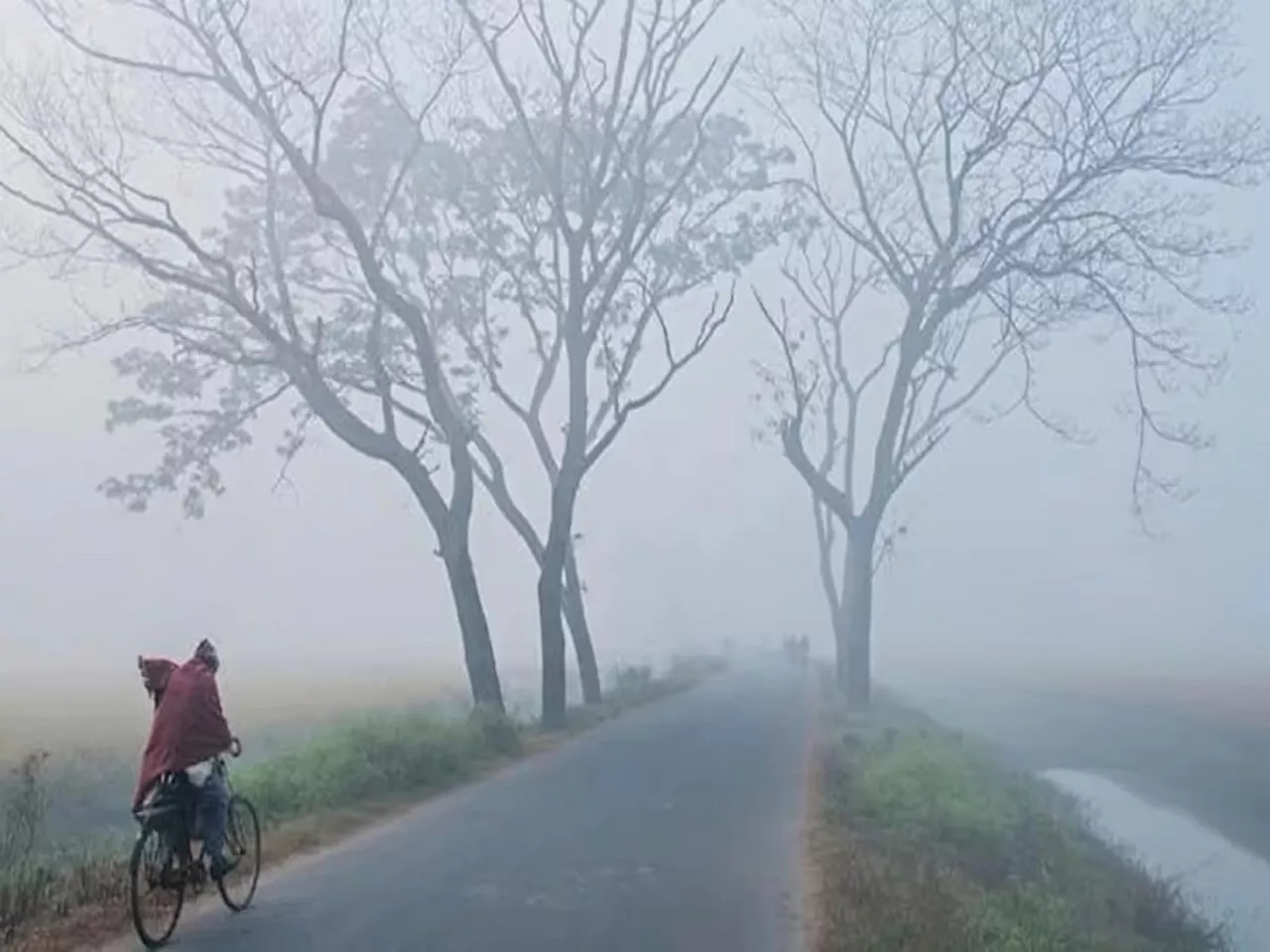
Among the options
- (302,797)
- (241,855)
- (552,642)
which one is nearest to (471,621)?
(552,642)

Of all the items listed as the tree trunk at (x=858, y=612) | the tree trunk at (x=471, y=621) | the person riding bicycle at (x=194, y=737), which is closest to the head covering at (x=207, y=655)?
the person riding bicycle at (x=194, y=737)

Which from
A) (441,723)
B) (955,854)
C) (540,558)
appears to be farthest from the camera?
(540,558)

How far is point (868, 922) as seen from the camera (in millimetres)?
11227

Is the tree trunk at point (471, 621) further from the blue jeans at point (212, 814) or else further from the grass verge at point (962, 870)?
the blue jeans at point (212, 814)

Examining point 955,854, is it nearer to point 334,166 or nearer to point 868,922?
point 868,922

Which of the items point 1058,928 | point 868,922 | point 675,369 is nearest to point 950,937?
point 868,922

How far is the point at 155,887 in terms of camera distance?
10.6 meters

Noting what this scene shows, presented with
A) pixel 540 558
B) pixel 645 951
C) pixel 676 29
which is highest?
pixel 676 29

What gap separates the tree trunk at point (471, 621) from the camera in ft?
86.4

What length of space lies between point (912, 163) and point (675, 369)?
7094mm

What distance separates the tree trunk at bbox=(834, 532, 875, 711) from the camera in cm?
3472

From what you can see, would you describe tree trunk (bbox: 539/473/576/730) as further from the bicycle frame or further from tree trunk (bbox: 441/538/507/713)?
the bicycle frame

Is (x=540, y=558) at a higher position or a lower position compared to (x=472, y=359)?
lower

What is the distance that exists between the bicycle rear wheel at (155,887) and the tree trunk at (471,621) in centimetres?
1531
